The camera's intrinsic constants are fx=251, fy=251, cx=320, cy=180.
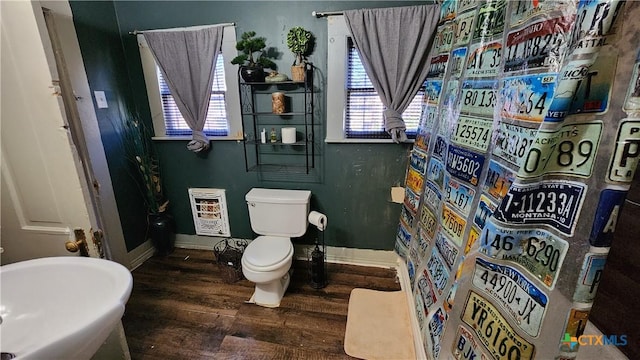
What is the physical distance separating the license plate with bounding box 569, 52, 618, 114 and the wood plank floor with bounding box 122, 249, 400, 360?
5.15 feet

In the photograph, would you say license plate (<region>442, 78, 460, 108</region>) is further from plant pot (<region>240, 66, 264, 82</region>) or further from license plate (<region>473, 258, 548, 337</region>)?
plant pot (<region>240, 66, 264, 82</region>)

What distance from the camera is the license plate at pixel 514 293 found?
72 cm

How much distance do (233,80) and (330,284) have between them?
5.97 feet

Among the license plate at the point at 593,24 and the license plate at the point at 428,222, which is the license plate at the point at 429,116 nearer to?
the license plate at the point at 428,222

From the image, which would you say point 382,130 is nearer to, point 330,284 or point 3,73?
point 330,284

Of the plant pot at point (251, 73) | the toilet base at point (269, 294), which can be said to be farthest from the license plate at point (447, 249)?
the plant pot at point (251, 73)

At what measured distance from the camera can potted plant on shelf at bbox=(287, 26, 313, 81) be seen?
1759 millimetres

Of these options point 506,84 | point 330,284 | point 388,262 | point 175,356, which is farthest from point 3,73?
point 388,262

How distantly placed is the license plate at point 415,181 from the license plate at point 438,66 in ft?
2.01

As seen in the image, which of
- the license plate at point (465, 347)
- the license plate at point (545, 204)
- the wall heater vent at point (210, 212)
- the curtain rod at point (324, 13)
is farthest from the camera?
the wall heater vent at point (210, 212)

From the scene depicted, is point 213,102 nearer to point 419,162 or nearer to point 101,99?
point 101,99

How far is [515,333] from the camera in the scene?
0.77 metres

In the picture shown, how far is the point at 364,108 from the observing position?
6.38 feet

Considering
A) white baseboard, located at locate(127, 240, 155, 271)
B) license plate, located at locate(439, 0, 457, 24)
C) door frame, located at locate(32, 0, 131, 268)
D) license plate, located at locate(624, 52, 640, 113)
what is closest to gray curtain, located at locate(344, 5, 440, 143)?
license plate, located at locate(439, 0, 457, 24)
